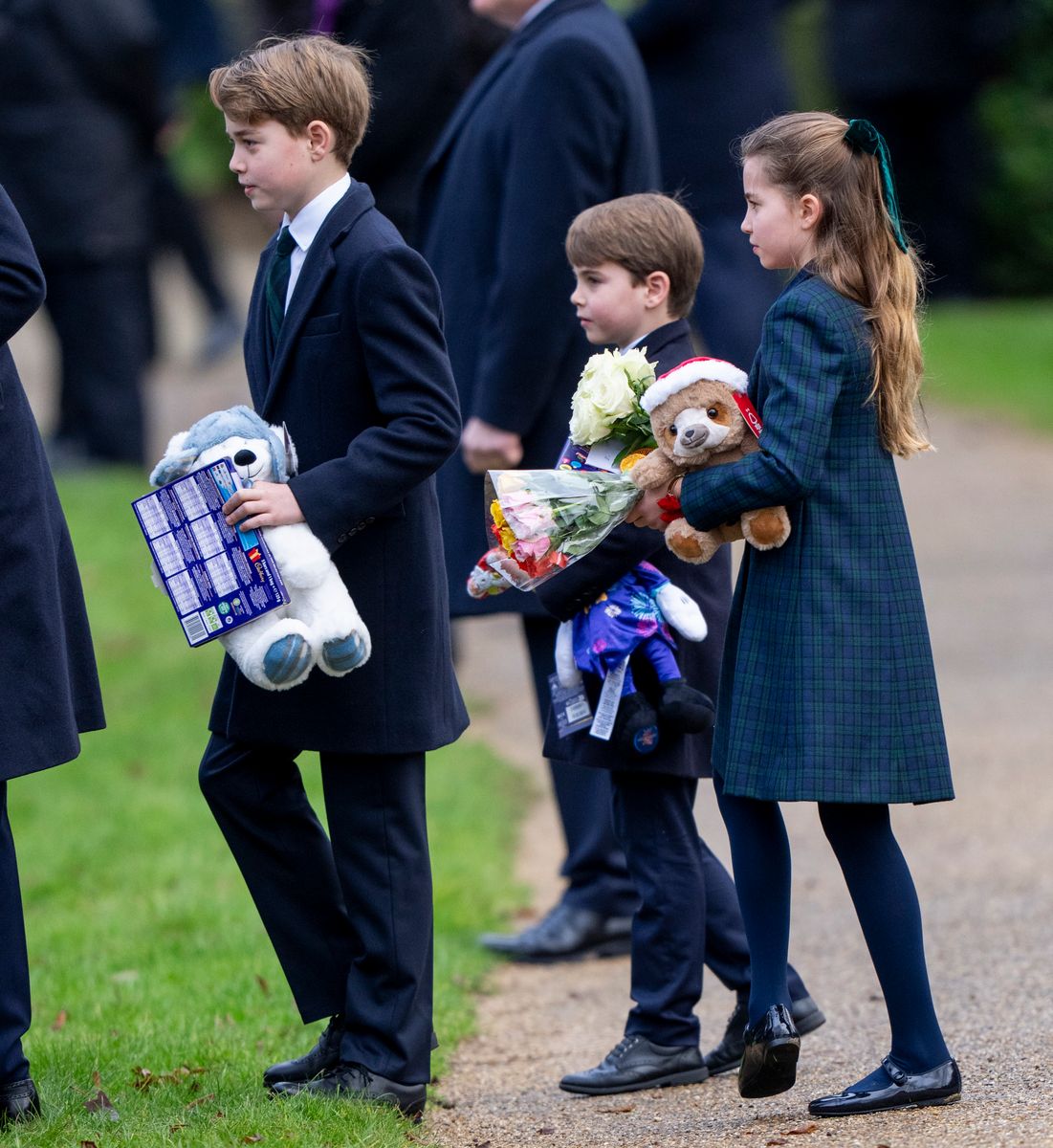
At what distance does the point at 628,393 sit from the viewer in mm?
3326

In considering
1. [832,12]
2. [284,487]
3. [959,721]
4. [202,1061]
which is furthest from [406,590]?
[832,12]

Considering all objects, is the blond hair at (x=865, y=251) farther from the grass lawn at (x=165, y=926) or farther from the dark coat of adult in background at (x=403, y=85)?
the dark coat of adult in background at (x=403, y=85)

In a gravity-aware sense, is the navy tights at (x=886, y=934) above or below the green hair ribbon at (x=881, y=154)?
below

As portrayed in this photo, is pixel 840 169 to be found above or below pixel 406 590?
above

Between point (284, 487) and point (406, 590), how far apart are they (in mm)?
326

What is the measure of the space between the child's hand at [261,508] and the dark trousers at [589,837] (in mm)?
1553

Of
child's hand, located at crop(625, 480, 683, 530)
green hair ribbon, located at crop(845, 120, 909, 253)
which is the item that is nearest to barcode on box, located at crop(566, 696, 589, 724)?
child's hand, located at crop(625, 480, 683, 530)

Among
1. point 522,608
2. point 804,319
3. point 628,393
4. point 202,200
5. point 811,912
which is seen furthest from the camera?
point 202,200

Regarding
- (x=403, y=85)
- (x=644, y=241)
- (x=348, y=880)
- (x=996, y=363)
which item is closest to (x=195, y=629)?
(x=348, y=880)

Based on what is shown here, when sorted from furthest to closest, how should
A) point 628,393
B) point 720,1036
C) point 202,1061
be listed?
point 720,1036
point 202,1061
point 628,393

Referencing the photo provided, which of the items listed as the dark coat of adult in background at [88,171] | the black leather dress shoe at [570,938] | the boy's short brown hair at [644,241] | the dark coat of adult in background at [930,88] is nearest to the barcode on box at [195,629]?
the boy's short brown hair at [644,241]

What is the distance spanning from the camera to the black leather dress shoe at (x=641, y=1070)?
141 inches

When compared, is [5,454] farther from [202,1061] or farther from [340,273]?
[202,1061]

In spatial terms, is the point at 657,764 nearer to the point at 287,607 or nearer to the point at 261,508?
the point at 287,607
